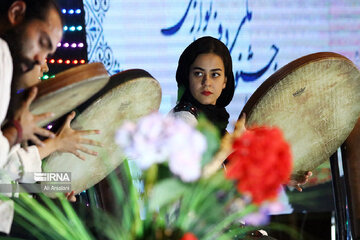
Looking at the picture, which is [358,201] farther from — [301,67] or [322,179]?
[322,179]

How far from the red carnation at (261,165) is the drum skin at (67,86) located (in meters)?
0.65

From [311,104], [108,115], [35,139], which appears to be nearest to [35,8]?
[35,139]

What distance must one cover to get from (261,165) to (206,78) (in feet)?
4.95

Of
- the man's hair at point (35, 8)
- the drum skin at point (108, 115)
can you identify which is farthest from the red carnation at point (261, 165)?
the drum skin at point (108, 115)

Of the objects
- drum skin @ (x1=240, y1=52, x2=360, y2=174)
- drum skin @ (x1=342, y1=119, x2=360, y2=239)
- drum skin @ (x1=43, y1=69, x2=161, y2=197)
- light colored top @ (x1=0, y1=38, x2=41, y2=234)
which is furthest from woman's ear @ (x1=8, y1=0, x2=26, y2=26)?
drum skin @ (x1=342, y1=119, x2=360, y2=239)

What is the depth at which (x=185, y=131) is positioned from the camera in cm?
102

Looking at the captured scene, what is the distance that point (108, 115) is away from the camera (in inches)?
86.4

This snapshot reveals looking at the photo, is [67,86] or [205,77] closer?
[67,86]

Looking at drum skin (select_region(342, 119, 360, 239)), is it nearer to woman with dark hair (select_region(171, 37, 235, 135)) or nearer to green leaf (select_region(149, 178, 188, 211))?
woman with dark hair (select_region(171, 37, 235, 135))

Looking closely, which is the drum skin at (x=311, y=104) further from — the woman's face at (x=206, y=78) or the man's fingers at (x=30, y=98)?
the man's fingers at (x=30, y=98)

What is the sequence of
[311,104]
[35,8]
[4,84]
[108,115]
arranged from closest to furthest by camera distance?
[4,84] < [35,8] < [108,115] < [311,104]

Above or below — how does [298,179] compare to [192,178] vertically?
below

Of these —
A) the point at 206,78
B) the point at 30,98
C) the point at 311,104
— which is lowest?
the point at 311,104

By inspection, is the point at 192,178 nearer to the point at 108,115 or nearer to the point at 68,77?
the point at 68,77
